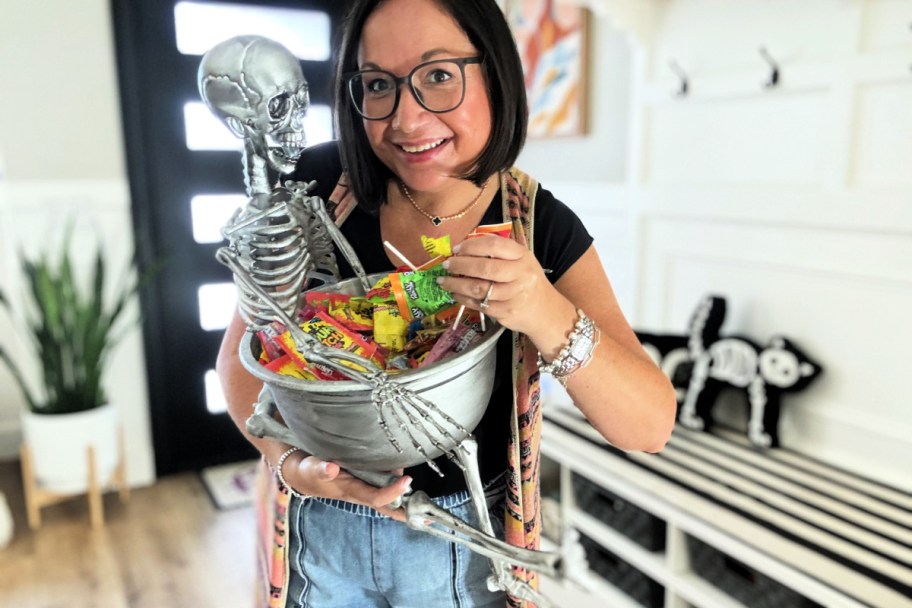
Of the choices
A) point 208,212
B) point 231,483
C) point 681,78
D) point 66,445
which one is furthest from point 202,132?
point 681,78

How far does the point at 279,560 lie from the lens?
0.85 metres

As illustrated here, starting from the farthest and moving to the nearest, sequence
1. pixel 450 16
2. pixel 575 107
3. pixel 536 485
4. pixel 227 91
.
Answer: pixel 575 107
pixel 536 485
pixel 450 16
pixel 227 91

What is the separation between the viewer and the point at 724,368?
1.93m

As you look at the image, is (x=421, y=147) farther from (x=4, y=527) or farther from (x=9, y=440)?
(x=9, y=440)

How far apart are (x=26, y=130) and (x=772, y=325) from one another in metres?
2.64

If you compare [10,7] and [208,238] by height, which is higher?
[10,7]

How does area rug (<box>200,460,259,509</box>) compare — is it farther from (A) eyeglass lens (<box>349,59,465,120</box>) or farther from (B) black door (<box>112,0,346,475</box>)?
(A) eyeglass lens (<box>349,59,465,120</box>)

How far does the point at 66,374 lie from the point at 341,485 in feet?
7.83

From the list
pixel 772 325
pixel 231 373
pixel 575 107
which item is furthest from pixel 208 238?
pixel 231 373

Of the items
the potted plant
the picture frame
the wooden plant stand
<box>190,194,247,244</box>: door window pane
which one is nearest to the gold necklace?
the picture frame

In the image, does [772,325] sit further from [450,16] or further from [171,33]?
[171,33]

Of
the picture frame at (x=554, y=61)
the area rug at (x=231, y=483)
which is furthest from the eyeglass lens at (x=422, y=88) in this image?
the area rug at (x=231, y=483)

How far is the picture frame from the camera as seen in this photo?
247cm

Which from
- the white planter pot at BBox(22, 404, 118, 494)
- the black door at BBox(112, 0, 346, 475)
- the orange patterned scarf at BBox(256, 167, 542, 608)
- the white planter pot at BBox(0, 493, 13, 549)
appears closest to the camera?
the orange patterned scarf at BBox(256, 167, 542, 608)
